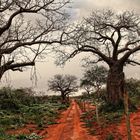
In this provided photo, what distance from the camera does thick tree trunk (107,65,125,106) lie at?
29297 millimetres

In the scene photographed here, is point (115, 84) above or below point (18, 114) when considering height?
above

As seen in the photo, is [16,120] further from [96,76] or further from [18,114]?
[96,76]

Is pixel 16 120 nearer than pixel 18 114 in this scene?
Yes

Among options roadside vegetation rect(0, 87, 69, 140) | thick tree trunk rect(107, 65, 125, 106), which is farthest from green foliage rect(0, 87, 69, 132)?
thick tree trunk rect(107, 65, 125, 106)

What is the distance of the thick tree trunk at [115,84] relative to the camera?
96.1ft

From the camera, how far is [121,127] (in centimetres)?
2075

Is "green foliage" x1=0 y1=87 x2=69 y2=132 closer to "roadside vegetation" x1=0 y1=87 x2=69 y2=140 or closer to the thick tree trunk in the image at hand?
"roadside vegetation" x1=0 y1=87 x2=69 y2=140

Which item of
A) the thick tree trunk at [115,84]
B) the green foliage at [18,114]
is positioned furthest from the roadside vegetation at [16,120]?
the thick tree trunk at [115,84]

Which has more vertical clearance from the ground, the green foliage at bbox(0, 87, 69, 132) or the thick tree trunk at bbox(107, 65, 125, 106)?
the thick tree trunk at bbox(107, 65, 125, 106)

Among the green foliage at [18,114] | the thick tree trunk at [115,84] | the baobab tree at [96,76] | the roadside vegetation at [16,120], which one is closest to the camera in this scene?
the roadside vegetation at [16,120]

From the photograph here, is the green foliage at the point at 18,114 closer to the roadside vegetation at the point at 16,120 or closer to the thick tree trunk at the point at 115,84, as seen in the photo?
the roadside vegetation at the point at 16,120

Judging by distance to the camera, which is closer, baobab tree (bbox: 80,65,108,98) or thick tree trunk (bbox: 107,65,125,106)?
thick tree trunk (bbox: 107,65,125,106)

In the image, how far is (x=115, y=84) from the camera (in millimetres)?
29578

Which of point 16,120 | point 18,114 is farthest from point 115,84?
point 18,114
